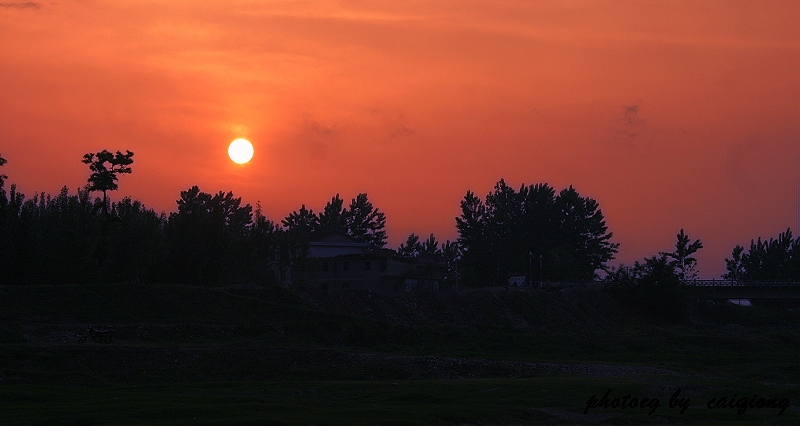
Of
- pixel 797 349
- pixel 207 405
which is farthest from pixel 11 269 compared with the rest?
pixel 797 349

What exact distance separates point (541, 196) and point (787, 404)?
114 m

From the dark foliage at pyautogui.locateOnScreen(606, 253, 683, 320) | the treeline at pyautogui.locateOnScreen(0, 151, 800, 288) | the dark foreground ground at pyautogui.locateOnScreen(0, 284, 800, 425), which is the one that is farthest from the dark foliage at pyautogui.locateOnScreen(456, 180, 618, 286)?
the dark foreground ground at pyautogui.locateOnScreen(0, 284, 800, 425)

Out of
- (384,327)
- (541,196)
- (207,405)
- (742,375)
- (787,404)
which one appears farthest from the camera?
(541,196)

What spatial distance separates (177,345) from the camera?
51875 mm

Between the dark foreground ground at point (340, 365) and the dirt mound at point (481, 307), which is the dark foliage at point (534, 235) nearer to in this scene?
the dirt mound at point (481, 307)

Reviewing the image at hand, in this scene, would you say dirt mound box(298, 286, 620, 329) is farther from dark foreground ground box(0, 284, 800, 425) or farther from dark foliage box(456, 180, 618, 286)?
dark foliage box(456, 180, 618, 286)

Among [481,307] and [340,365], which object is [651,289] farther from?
[340,365]

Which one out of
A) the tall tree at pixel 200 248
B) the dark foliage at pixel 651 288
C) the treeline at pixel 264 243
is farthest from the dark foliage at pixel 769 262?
the tall tree at pixel 200 248

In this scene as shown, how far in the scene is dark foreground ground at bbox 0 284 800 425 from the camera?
33.1 meters

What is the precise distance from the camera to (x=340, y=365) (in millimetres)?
49406

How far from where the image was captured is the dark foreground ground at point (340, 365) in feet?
108

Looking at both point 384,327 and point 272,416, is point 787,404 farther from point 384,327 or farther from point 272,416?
point 384,327

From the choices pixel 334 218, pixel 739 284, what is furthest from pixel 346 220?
pixel 739 284

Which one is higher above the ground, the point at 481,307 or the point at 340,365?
the point at 481,307
